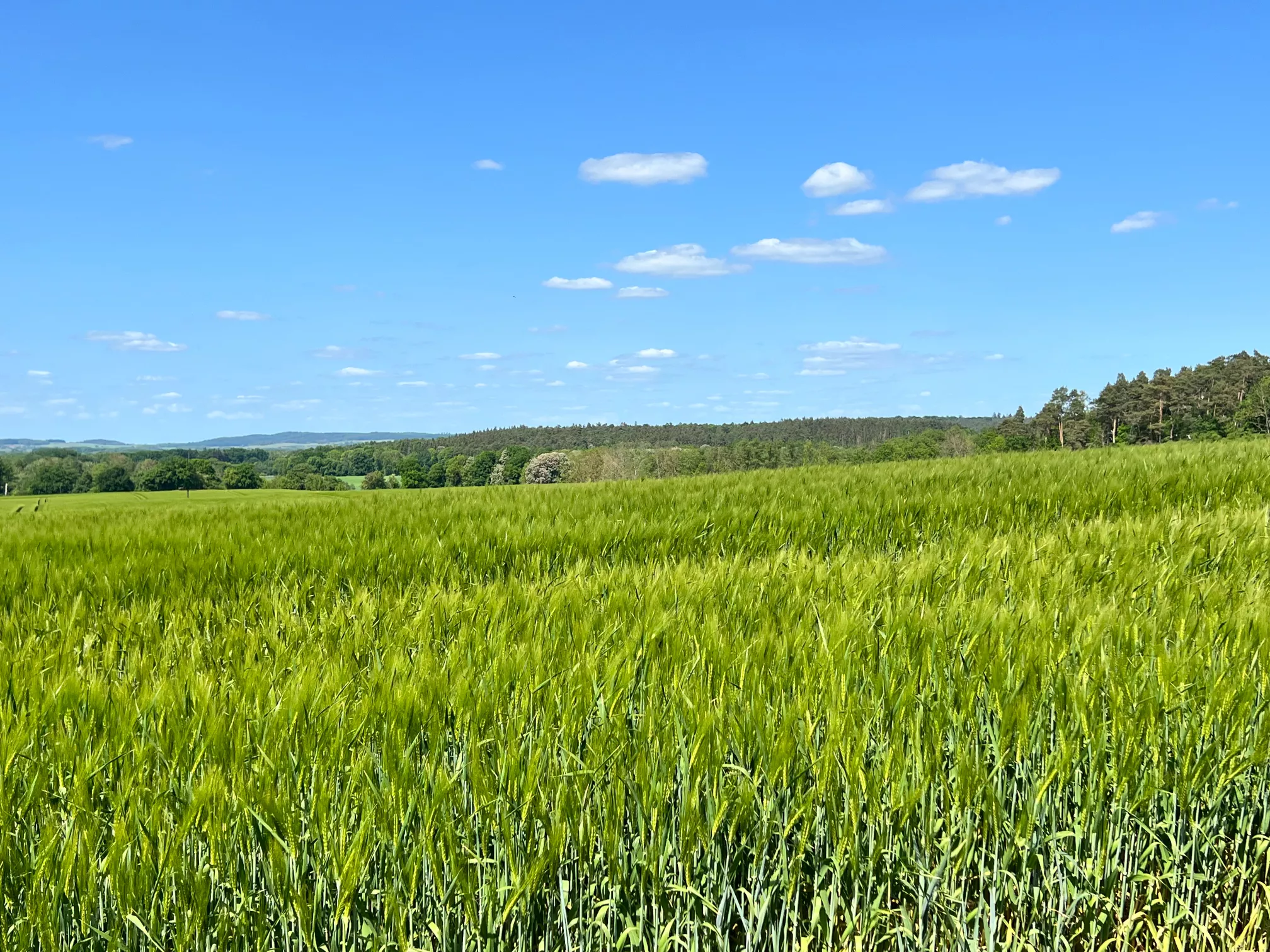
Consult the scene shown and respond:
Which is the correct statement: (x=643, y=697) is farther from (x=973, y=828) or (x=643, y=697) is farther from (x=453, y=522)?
(x=453, y=522)

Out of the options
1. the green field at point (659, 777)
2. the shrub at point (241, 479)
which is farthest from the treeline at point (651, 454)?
the green field at point (659, 777)

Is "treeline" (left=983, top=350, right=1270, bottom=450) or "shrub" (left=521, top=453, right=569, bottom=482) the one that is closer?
"treeline" (left=983, top=350, right=1270, bottom=450)

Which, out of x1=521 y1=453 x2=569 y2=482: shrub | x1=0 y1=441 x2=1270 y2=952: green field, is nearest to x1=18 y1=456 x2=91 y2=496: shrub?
x1=521 y1=453 x2=569 y2=482: shrub

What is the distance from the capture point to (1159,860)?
2213mm

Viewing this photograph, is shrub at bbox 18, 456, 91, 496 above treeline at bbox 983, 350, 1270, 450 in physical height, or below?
below

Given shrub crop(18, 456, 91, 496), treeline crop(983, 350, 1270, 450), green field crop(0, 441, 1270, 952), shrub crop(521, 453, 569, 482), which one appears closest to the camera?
green field crop(0, 441, 1270, 952)

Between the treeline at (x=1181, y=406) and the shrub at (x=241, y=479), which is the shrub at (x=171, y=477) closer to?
the shrub at (x=241, y=479)

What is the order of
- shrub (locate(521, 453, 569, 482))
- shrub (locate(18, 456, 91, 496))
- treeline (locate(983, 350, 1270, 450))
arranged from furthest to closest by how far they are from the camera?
shrub (locate(521, 453, 569, 482)) → shrub (locate(18, 456, 91, 496)) → treeline (locate(983, 350, 1270, 450))

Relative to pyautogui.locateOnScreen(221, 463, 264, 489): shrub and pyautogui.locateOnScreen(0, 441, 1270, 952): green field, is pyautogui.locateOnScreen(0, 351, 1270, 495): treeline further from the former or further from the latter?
pyautogui.locateOnScreen(0, 441, 1270, 952): green field

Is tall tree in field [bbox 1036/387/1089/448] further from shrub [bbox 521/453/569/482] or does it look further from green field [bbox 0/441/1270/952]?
green field [bbox 0/441/1270/952]

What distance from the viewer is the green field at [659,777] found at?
162 centimetres

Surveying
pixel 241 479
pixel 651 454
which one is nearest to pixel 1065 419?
pixel 651 454

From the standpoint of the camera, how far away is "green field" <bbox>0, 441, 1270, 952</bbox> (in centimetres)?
162

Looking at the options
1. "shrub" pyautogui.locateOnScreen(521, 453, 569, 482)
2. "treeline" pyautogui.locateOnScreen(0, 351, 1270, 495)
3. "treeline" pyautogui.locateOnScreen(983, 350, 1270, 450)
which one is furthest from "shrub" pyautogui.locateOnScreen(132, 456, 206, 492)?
"treeline" pyautogui.locateOnScreen(983, 350, 1270, 450)
